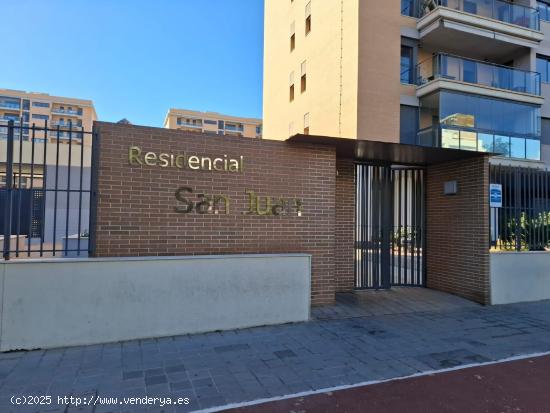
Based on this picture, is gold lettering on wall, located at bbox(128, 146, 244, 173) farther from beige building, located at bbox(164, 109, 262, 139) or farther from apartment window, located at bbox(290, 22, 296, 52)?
beige building, located at bbox(164, 109, 262, 139)

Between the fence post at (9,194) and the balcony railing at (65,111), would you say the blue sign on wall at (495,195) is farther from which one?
the balcony railing at (65,111)

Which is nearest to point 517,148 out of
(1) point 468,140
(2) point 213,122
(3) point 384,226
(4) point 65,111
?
(1) point 468,140

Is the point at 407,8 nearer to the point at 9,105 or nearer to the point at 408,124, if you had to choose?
the point at 408,124

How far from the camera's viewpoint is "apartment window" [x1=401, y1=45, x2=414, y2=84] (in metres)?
18.6

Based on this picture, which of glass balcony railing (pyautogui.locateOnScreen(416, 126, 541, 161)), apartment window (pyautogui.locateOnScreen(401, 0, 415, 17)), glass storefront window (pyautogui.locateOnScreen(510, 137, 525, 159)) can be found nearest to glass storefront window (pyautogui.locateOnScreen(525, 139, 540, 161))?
glass balcony railing (pyautogui.locateOnScreen(416, 126, 541, 161))

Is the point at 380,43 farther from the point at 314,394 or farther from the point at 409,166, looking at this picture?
the point at 314,394

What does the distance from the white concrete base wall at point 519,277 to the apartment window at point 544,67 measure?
1653 centimetres

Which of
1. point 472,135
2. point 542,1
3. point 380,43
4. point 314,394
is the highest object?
point 542,1

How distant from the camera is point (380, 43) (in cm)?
1802

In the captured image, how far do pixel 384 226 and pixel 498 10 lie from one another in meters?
16.8

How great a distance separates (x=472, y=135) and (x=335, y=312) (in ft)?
46.4

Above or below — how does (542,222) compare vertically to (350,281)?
above

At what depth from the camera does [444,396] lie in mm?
3904

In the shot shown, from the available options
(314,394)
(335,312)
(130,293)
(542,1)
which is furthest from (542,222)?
(542,1)
